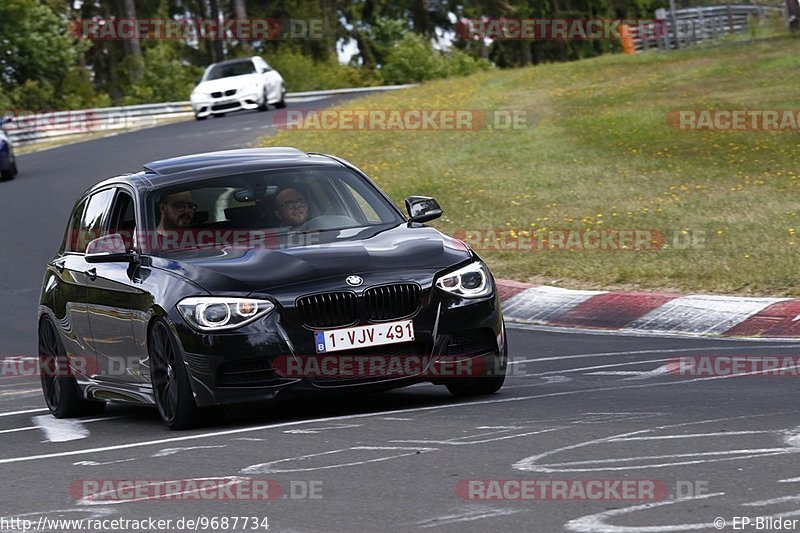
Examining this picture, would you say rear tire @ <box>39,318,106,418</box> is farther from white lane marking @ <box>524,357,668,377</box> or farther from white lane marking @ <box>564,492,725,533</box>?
white lane marking @ <box>564,492,725,533</box>

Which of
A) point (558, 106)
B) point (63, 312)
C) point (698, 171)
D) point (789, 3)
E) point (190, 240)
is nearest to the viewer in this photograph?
point (190, 240)

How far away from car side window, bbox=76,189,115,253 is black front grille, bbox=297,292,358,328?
2.48m

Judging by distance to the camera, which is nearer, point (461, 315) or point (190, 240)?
point (461, 315)

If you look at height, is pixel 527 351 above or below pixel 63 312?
below

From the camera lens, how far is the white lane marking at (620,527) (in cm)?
537

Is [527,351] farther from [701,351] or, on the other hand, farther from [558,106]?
[558,106]

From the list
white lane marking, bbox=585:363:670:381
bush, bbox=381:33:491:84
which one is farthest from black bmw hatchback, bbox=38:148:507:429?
bush, bbox=381:33:491:84

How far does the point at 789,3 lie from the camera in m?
45.6

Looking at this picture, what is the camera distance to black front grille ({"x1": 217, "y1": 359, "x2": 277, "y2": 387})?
8398mm

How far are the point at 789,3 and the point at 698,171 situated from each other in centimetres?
2496

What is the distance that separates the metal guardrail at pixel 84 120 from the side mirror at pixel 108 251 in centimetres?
3469

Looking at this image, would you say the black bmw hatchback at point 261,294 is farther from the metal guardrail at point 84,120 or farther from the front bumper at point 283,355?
the metal guardrail at point 84,120

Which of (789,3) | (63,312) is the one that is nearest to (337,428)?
(63,312)

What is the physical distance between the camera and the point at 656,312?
40.7 feet
